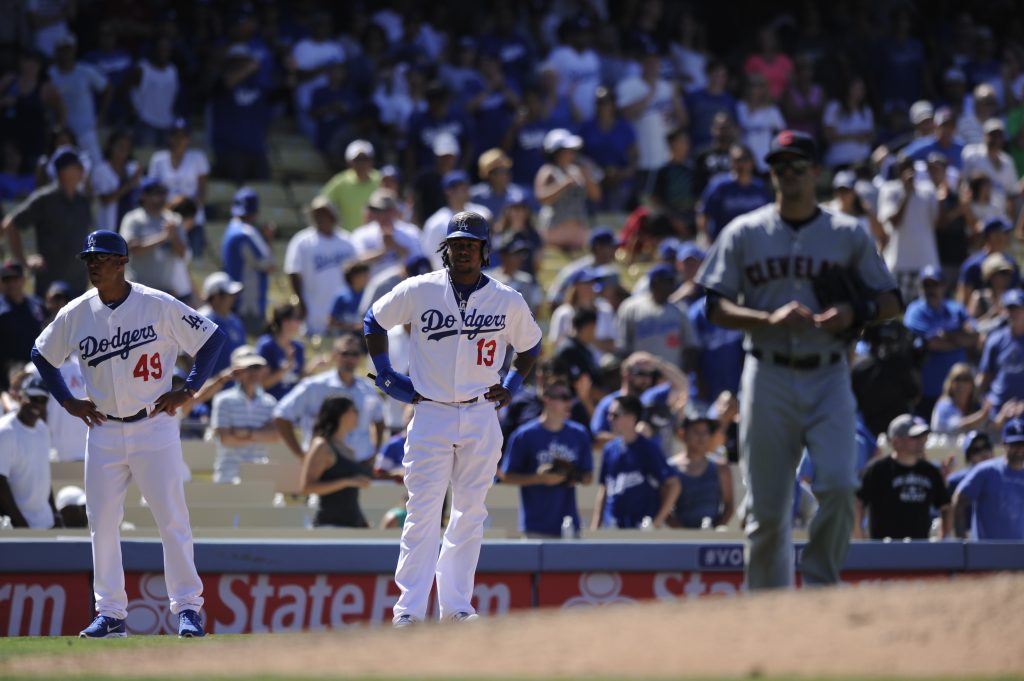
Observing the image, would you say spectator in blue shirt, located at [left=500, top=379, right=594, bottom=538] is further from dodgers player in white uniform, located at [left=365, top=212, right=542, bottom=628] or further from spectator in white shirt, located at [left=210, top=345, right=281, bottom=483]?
dodgers player in white uniform, located at [left=365, top=212, right=542, bottom=628]

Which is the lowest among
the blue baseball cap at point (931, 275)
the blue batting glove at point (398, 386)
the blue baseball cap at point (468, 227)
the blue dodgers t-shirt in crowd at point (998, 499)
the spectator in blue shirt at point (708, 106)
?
the blue dodgers t-shirt in crowd at point (998, 499)

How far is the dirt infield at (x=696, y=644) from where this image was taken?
5.97 m

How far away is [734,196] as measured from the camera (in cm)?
1733

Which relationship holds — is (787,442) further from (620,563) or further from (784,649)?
(620,563)

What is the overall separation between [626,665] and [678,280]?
1085cm

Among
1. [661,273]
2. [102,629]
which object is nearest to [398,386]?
[102,629]

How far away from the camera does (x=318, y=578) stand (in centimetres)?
1055

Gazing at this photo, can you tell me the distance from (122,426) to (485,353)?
1.85 m

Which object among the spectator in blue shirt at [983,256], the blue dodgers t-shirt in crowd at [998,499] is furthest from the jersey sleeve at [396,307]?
the spectator in blue shirt at [983,256]

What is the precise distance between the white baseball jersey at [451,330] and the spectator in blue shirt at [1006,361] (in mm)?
7194

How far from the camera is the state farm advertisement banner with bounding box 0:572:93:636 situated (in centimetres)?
1020

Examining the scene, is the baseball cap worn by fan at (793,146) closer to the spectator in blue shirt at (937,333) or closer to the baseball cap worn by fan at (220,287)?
the baseball cap worn by fan at (220,287)

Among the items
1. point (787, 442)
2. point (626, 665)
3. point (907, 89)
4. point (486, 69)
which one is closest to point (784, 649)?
point (626, 665)

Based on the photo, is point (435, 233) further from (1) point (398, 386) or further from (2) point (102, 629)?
(2) point (102, 629)
